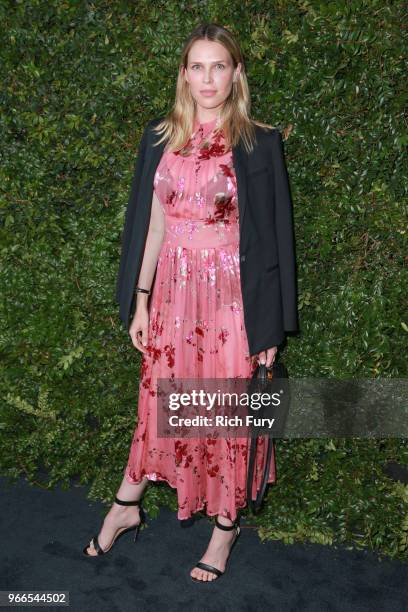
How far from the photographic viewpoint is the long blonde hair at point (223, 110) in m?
3.15

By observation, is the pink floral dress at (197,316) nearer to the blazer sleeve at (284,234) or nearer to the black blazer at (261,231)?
the black blazer at (261,231)

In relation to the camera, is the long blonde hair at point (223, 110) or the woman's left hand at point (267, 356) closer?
the long blonde hair at point (223, 110)

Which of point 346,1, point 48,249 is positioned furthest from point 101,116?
point 346,1

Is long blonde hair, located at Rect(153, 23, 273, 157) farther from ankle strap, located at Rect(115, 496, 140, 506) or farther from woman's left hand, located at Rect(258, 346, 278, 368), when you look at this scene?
ankle strap, located at Rect(115, 496, 140, 506)

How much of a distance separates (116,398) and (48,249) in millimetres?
946

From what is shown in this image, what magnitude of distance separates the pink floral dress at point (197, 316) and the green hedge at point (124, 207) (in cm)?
51

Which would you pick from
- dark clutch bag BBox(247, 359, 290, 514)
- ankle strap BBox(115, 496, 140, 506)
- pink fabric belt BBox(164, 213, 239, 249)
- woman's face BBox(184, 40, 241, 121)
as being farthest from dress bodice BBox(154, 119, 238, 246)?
ankle strap BBox(115, 496, 140, 506)

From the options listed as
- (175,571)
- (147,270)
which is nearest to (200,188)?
(147,270)

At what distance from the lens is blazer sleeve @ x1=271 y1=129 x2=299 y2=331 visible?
3.30m

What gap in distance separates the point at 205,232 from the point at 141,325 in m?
0.61

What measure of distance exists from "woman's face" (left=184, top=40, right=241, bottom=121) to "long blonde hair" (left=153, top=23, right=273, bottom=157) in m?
0.04

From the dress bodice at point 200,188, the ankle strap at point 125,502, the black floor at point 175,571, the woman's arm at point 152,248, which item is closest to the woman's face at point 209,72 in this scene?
the dress bodice at point 200,188

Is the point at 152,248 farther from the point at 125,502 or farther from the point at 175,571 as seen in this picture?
the point at 175,571

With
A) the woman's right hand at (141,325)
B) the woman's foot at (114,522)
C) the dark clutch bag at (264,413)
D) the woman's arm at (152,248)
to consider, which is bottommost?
the woman's foot at (114,522)
